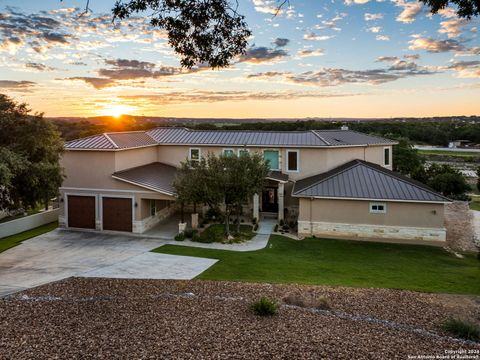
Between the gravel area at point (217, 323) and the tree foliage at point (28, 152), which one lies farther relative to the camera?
the tree foliage at point (28, 152)

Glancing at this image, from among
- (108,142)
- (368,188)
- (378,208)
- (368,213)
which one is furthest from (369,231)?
(108,142)

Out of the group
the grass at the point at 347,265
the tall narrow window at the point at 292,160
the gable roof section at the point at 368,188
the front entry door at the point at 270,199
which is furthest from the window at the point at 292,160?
the grass at the point at 347,265

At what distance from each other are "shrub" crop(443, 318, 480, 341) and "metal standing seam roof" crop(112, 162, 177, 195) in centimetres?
1625

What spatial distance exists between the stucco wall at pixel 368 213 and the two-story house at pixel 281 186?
5cm

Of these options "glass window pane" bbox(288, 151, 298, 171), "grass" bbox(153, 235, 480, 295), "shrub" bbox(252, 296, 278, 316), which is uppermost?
"glass window pane" bbox(288, 151, 298, 171)

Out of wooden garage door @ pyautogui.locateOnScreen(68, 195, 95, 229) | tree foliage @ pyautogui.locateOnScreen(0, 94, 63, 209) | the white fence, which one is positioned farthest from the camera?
wooden garage door @ pyautogui.locateOnScreen(68, 195, 95, 229)

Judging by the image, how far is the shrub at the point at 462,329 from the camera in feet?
29.1

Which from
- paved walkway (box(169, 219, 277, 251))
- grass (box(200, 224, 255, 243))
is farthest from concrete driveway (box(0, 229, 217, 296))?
grass (box(200, 224, 255, 243))

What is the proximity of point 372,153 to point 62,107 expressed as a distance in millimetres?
28840

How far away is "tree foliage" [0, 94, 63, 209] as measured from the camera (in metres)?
16.5

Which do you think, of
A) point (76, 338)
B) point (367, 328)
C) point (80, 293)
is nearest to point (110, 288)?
point (80, 293)

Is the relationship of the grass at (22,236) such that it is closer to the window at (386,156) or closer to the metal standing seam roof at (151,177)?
the metal standing seam roof at (151,177)

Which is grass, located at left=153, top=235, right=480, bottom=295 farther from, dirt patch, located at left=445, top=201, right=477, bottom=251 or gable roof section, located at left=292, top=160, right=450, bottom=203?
gable roof section, located at left=292, top=160, right=450, bottom=203

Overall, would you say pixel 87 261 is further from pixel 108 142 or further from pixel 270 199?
pixel 270 199
